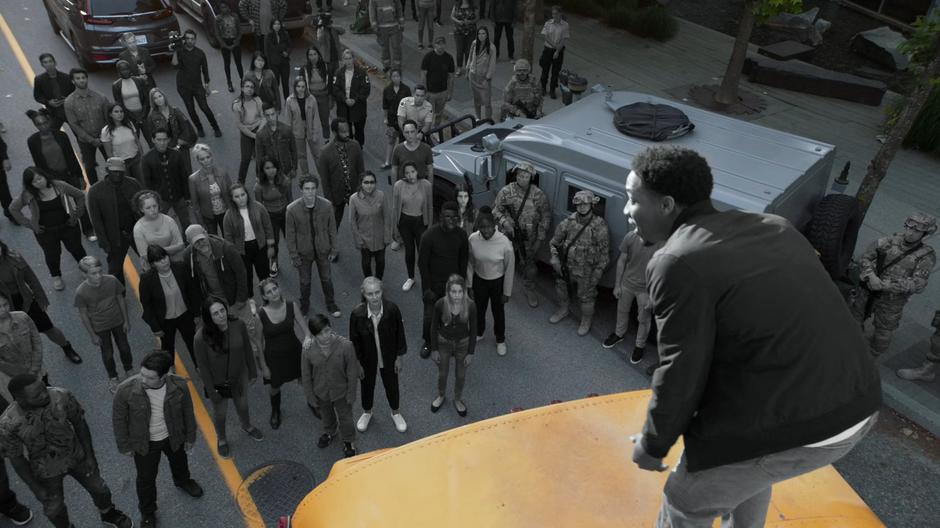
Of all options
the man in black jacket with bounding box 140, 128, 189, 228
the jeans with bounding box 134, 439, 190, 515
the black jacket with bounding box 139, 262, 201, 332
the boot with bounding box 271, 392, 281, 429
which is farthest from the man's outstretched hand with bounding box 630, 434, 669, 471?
the man in black jacket with bounding box 140, 128, 189, 228

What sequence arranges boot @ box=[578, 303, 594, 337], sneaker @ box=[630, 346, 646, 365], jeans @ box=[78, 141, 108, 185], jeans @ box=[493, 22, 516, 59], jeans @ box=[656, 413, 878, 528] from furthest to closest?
jeans @ box=[493, 22, 516, 59], jeans @ box=[78, 141, 108, 185], boot @ box=[578, 303, 594, 337], sneaker @ box=[630, 346, 646, 365], jeans @ box=[656, 413, 878, 528]

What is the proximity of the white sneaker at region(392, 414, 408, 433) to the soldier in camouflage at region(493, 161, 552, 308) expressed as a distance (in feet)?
8.27

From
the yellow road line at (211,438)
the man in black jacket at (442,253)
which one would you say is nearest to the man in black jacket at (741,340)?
the yellow road line at (211,438)

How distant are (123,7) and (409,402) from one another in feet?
37.5

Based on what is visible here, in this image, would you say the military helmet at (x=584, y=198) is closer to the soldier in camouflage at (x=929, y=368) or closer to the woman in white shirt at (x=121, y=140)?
the soldier in camouflage at (x=929, y=368)

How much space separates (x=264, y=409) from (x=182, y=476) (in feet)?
3.99

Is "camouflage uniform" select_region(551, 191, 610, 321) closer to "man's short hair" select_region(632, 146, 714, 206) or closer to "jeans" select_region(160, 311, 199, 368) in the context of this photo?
"jeans" select_region(160, 311, 199, 368)

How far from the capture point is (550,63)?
13.5 m

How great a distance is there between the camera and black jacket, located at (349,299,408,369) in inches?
241

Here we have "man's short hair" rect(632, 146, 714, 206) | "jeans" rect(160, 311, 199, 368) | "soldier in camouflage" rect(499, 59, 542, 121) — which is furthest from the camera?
"soldier in camouflage" rect(499, 59, 542, 121)

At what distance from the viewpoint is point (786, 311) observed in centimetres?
230

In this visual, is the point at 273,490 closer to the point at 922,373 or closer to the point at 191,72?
the point at 922,373

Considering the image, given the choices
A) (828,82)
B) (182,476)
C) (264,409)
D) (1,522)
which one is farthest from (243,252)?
(828,82)

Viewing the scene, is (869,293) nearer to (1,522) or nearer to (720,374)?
(720,374)
